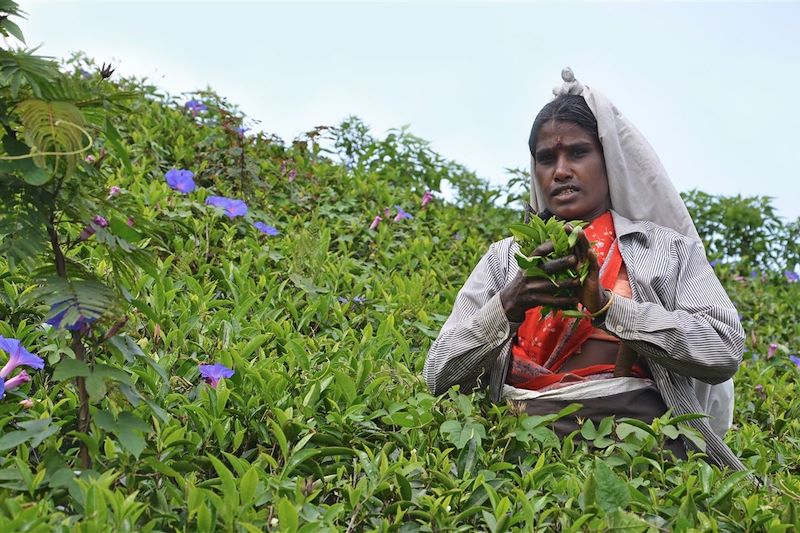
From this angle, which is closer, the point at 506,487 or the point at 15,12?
the point at 15,12

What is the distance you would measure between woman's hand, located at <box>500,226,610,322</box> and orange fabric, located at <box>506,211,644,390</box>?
0.20m

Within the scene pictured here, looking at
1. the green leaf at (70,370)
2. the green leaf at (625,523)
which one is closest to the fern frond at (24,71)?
the green leaf at (70,370)

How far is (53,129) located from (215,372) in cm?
103

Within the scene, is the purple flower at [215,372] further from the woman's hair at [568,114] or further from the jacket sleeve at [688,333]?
the woman's hair at [568,114]

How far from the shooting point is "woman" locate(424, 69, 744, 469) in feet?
8.79

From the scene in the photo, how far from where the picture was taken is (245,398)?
2.63 m

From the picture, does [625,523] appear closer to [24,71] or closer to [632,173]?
[632,173]

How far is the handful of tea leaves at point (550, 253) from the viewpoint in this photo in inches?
99.5

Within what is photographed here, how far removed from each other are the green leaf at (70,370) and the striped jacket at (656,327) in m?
1.25

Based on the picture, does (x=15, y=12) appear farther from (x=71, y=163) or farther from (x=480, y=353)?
(x=480, y=353)

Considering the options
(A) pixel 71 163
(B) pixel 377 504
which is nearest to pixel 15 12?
(A) pixel 71 163

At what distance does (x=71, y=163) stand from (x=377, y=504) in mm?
1055

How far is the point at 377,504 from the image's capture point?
224cm

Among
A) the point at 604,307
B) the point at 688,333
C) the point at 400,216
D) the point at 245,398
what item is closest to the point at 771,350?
the point at 400,216
